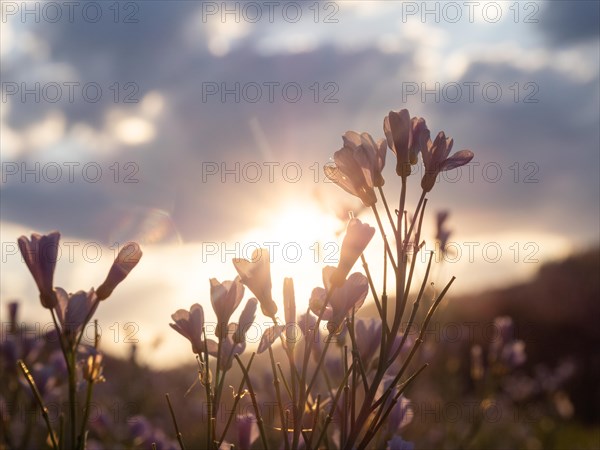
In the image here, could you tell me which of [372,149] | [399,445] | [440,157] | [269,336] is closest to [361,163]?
[372,149]

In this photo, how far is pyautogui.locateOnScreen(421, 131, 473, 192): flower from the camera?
1.75 metres

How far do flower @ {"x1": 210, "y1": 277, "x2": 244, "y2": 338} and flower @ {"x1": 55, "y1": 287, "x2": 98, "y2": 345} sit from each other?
1.02ft

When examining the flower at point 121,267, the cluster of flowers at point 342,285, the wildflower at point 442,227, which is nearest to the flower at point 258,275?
the cluster of flowers at point 342,285

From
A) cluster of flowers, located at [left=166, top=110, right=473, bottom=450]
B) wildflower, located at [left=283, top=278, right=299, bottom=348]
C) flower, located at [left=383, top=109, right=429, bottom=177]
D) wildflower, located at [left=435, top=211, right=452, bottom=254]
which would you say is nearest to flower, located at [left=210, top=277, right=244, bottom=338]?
cluster of flowers, located at [left=166, top=110, right=473, bottom=450]

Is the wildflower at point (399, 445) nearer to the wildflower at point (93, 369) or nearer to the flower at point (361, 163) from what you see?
the flower at point (361, 163)

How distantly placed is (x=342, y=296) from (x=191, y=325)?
41cm

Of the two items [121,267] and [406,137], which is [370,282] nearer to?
[406,137]

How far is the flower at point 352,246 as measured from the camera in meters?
1.64

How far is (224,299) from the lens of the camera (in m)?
1.76

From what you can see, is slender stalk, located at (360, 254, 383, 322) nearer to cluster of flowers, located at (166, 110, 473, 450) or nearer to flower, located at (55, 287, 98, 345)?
cluster of flowers, located at (166, 110, 473, 450)

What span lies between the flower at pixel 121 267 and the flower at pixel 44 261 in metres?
0.12

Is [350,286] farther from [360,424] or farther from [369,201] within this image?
[360,424]

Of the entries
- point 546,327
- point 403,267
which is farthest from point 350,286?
point 546,327

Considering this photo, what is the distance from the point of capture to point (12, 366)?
333 cm
